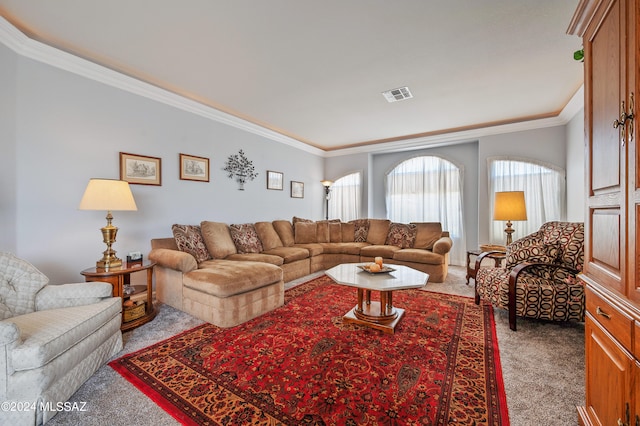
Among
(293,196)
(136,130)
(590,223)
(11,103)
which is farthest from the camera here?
(293,196)

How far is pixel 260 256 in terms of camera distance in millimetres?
3775

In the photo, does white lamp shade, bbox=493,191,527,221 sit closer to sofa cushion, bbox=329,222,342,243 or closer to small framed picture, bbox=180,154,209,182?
sofa cushion, bbox=329,222,342,243

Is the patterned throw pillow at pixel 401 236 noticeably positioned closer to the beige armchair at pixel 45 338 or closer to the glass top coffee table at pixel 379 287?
the glass top coffee table at pixel 379 287

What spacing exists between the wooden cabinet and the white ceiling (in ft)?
3.61

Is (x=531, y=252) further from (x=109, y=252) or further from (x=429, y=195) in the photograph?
(x=109, y=252)

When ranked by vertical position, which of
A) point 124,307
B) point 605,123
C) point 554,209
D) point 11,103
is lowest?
point 124,307

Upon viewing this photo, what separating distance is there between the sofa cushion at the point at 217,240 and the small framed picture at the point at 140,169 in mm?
838

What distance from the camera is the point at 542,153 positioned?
4414 mm

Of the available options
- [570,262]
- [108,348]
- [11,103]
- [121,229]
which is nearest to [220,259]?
[121,229]

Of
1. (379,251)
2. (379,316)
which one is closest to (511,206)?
(379,251)

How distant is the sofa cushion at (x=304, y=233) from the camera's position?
5.19 metres

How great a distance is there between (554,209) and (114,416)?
234 inches

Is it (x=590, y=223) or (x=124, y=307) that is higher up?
(x=590, y=223)

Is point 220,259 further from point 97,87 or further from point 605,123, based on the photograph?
point 605,123
